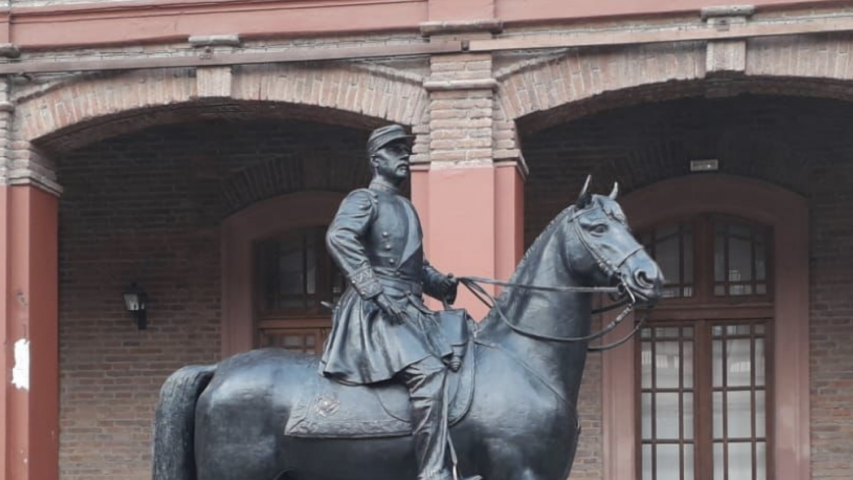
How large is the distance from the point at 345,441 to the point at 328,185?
674 centimetres

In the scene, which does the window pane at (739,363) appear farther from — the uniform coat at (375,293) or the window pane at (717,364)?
the uniform coat at (375,293)

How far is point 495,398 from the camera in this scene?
20.9 feet

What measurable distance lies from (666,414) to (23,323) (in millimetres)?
5588

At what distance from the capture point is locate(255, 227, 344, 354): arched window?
43.4ft

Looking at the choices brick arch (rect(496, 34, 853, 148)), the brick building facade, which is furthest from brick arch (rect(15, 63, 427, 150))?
brick arch (rect(496, 34, 853, 148))

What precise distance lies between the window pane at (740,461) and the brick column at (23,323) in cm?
577

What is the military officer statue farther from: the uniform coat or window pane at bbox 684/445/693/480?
window pane at bbox 684/445/693/480

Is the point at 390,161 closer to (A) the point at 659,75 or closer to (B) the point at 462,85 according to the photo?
(B) the point at 462,85

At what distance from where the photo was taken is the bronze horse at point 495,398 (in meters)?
6.33

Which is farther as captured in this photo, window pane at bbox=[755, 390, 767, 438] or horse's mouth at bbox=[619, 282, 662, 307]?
window pane at bbox=[755, 390, 767, 438]

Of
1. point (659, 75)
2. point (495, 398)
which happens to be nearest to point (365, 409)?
point (495, 398)

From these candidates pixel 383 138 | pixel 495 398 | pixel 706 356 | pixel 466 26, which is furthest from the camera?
pixel 706 356

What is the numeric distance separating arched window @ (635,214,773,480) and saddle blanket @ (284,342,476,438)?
6.38 meters

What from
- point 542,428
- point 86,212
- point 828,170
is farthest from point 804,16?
point 86,212
